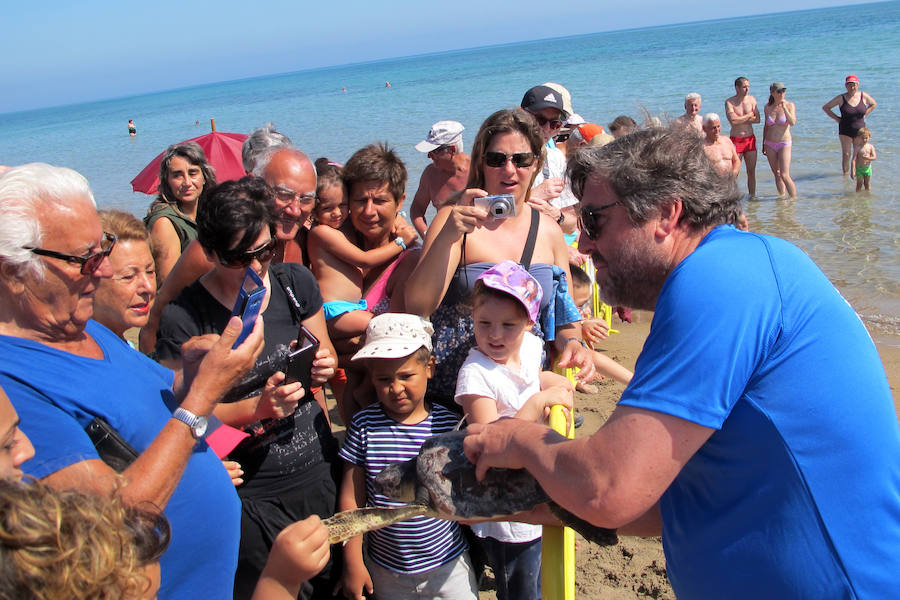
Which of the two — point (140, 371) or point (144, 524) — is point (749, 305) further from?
point (140, 371)

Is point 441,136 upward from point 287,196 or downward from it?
upward

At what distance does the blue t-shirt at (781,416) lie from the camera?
137cm

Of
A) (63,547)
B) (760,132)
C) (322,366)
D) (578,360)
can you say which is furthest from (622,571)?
(760,132)

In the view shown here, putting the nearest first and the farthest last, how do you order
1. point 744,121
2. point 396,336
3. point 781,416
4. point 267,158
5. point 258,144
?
1. point 781,416
2. point 396,336
3. point 267,158
4. point 258,144
5. point 744,121

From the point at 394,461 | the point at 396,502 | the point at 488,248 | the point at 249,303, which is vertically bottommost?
the point at 396,502

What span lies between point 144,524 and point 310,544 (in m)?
0.58

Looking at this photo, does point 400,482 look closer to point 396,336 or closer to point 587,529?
point 587,529

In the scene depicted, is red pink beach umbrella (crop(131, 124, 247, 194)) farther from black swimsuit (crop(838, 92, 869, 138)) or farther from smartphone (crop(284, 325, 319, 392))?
black swimsuit (crop(838, 92, 869, 138))

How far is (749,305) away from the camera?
1.39 meters

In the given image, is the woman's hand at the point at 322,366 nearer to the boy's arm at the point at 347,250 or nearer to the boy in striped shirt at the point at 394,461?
the boy in striped shirt at the point at 394,461

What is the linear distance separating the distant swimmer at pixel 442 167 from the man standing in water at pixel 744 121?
9374 mm

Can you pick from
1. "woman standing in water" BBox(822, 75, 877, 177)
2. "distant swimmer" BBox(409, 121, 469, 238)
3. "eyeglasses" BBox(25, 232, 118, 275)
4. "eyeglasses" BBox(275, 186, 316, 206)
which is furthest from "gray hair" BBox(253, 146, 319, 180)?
"woman standing in water" BBox(822, 75, 877, 177)

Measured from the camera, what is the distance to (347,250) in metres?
3.88

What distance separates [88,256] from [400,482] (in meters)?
1.04
